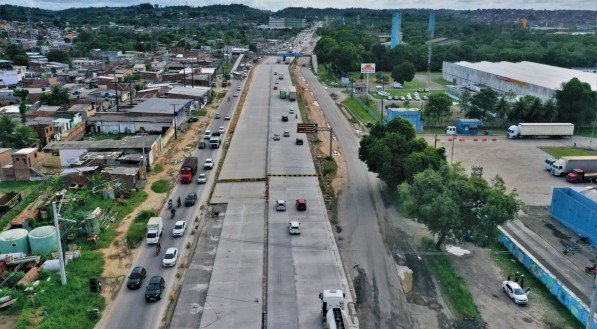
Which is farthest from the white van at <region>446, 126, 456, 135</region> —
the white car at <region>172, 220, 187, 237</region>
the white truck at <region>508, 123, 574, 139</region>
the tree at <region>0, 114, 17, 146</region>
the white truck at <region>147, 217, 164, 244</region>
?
the tree at <region>0, 114, 17, 146</region>

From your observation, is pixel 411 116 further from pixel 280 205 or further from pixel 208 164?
pixel 280 205

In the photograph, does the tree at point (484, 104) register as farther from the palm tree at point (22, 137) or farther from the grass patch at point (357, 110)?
the palm tree at point (22, 137)

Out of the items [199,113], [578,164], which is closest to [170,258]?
Result: [578,164]

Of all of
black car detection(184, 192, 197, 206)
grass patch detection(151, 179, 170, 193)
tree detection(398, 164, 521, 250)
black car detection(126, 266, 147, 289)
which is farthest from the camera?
grass patch detection(151, 179, 170, 193)

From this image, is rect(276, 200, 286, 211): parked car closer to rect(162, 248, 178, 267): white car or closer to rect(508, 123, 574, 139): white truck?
rect(162, 248, 178, 267): white car

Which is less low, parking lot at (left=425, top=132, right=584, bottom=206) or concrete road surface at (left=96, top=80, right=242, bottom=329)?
parking lot at (left=425, top=132, right=584, bottom=206)

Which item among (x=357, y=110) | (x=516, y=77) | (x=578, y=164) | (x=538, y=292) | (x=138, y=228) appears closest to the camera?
(x=538, y=292)

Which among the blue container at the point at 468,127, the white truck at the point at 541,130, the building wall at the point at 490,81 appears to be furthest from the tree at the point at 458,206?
the building wall at the point at 490,81
